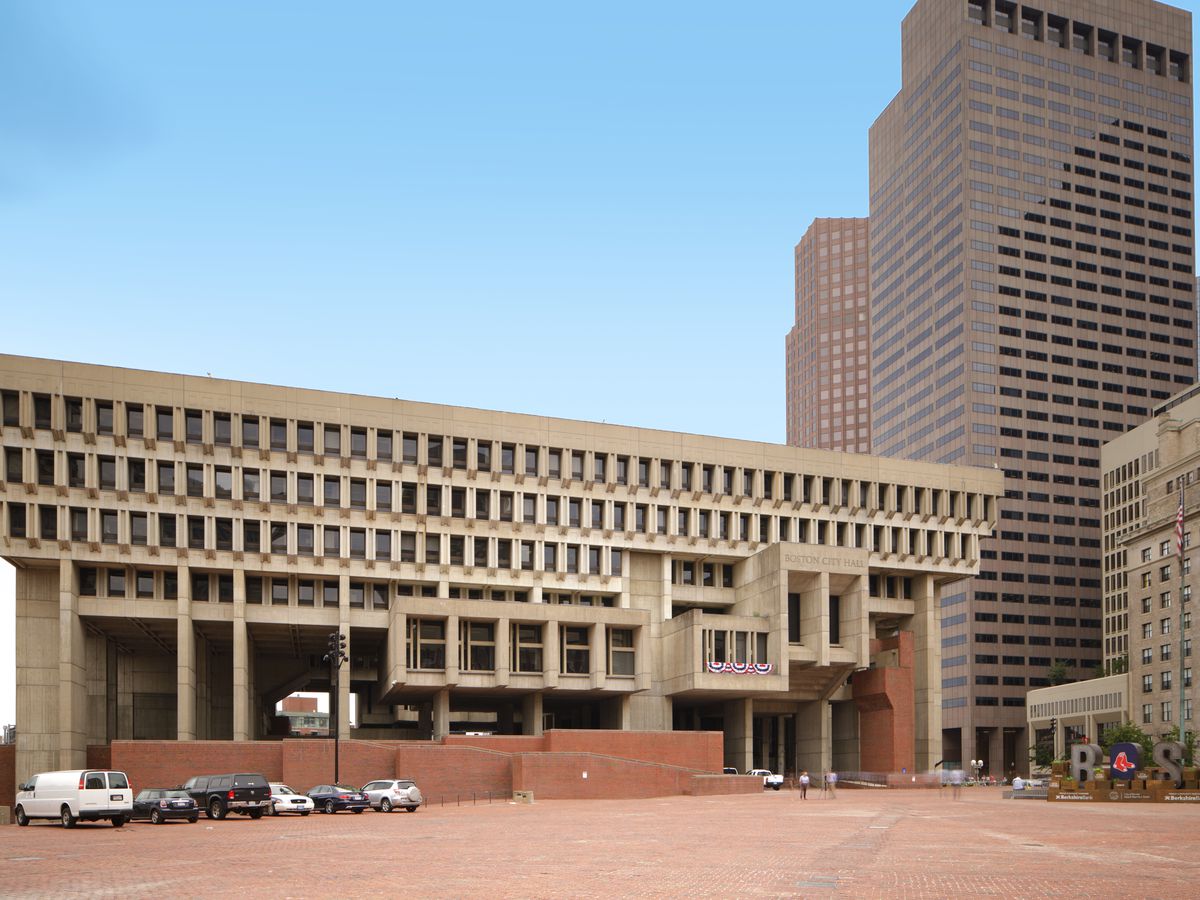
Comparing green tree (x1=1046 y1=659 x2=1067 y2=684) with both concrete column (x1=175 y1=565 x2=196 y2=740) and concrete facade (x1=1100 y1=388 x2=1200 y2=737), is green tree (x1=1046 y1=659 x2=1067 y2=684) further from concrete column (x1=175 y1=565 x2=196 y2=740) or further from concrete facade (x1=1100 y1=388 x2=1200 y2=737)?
concrete column (x1=175 y1=565 x2=196 y2=740)

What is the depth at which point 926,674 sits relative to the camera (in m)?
101

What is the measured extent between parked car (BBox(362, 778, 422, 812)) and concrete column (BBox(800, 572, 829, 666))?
141ft

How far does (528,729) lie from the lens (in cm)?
8906

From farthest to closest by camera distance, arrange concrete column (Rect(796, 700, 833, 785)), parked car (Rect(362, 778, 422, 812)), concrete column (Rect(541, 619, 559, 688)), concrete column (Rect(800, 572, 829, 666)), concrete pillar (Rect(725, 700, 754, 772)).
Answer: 1. concrete column (Rect(796, 700, 833, 785))
2. concrete pillar (Rect(725, 700, 754, 772))
3. concrete column (Rect(800, 572, 829, 666))
4. concrete column (Rect(541, 619, 559, 688))
5. parked car (Rect(362, 778, 422, 812))

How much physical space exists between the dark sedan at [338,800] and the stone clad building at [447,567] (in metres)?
30.4

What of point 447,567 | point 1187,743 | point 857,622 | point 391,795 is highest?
point 447,567

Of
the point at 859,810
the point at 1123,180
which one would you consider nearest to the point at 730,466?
the point at 859,810

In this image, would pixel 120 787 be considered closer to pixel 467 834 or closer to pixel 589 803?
pixel 467 834

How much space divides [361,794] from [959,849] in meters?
29.2

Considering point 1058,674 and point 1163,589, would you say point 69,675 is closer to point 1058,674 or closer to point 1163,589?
point 1163,589

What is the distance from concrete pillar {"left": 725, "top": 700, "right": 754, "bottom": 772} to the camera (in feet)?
303

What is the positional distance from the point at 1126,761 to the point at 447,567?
44.3m

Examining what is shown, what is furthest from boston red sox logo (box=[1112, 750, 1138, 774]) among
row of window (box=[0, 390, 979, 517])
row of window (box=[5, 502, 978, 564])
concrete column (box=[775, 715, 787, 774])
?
concrete column (box=[775, 715, 787, 774])

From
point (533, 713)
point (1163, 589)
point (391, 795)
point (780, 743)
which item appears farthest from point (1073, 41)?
point (391, 795)
